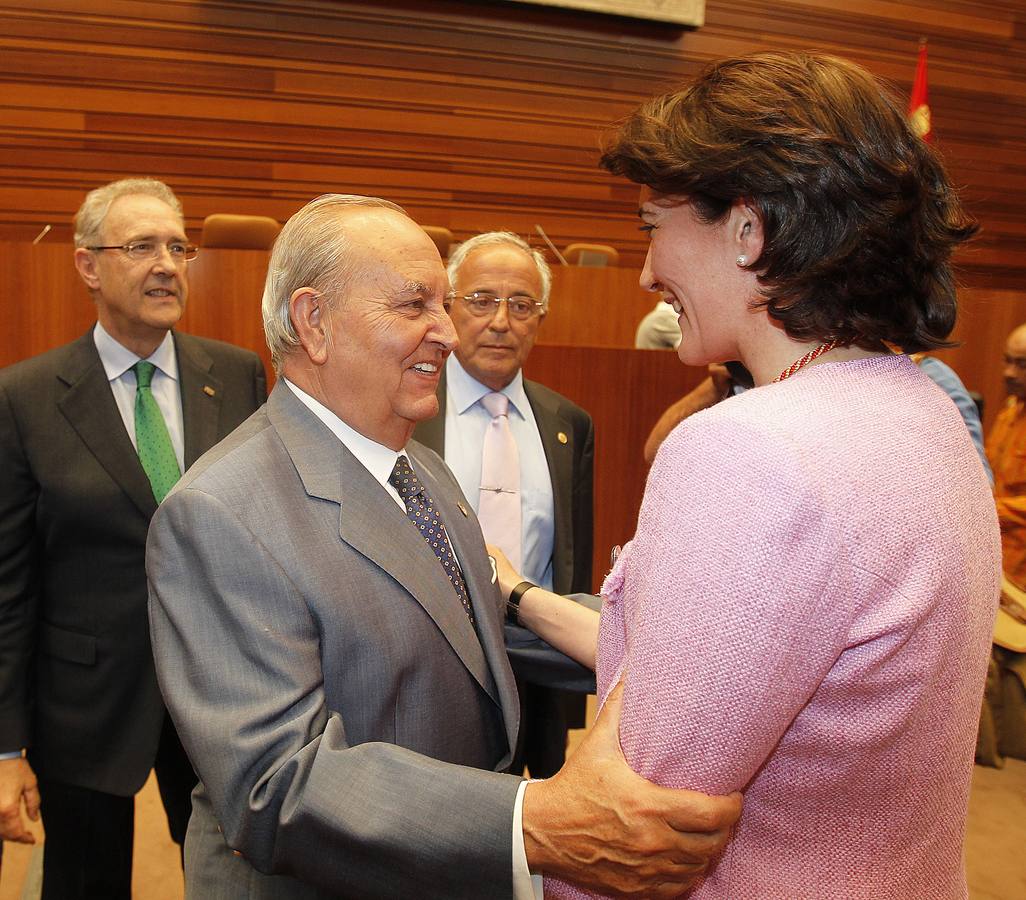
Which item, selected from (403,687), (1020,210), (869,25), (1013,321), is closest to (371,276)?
(403,687)

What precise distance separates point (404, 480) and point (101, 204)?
1.86 meters

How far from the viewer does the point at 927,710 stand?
0.92 m

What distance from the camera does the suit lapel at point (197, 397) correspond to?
2.50m

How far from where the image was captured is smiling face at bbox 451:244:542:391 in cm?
272

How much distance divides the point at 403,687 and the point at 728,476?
656mm

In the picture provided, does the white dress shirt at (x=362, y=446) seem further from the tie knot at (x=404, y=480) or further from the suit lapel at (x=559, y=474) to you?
the suit lapel at (x=559, y=474)

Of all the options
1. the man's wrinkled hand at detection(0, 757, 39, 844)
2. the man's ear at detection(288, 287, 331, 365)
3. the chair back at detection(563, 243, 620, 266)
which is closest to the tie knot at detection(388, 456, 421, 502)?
the man's ear at detection(288, 287, 331, 365)

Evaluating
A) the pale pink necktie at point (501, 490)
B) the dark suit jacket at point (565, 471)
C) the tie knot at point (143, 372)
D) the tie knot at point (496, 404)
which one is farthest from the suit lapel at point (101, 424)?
the tie knot at point (496, 404)

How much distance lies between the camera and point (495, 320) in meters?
2.73

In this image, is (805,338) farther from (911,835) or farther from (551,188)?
(551,188)

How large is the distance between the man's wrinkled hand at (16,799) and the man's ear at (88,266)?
133cm

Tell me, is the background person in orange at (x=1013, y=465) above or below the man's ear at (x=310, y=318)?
below

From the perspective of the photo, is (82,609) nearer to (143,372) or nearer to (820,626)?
(143,372)

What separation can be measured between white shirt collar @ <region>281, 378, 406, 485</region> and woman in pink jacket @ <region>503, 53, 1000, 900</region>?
54 cm
